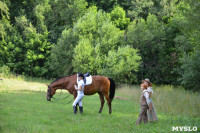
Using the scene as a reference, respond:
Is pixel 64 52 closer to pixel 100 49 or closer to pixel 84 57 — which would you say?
pixel 84 57

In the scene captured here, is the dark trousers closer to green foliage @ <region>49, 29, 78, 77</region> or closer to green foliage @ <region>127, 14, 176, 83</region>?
green foliage @ <region>127, 14, 176, 83</region>

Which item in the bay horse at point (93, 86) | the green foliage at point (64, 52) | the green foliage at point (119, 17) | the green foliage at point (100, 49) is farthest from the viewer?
the green foliage at point (119, 17)

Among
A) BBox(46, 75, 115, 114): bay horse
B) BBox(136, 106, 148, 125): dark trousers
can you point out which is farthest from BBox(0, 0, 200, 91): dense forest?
BBox(136, 106, 148, 125): dark trousers

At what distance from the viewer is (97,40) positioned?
33.7 m

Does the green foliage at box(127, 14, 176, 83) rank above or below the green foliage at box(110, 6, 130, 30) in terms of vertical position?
below

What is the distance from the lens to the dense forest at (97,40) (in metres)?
32.1

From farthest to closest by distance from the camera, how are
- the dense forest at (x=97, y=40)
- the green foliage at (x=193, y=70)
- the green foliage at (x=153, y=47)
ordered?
the green foliage at (x=153, y=47)
the dense forest at (x=97, y=40)
the green foliage at (x=193, y=70)

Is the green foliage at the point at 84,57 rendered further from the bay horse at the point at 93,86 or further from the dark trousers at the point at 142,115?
the dark trousers at the point at 142,115

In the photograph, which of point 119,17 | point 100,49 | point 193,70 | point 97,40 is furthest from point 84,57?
point 193,70

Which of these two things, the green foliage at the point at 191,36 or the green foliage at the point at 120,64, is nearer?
the green foliage at the point at 191,36

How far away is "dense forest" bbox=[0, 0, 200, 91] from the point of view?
32.1 m

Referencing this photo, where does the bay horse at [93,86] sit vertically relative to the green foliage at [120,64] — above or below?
below

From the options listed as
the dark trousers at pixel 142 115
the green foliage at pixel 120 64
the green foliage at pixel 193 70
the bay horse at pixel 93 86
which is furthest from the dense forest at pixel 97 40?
the dark trousers at pixel 142 115

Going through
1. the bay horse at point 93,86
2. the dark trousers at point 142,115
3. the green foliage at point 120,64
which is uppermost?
the green foliage at point 120,64
